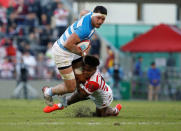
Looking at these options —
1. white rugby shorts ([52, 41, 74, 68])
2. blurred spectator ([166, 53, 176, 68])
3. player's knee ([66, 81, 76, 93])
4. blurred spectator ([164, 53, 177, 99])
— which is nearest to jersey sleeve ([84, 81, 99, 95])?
player's knee ([66, 81, 76, 93])

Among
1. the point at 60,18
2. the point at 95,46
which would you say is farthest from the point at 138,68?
the point at 60,18

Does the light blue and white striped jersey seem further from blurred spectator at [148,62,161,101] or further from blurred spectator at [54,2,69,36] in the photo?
blurred spectator at [148,62,161,101]

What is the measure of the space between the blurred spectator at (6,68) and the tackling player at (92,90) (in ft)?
46.2

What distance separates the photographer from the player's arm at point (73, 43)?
9.55m

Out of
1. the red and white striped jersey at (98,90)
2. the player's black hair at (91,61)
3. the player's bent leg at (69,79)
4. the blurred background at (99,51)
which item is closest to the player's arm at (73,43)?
the player's black hair at (91,61)

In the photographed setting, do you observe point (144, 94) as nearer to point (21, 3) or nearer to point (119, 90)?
point (119, 90)

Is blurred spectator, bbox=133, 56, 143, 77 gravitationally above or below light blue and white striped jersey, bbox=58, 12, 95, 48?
below

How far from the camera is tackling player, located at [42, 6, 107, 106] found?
31.4 feet

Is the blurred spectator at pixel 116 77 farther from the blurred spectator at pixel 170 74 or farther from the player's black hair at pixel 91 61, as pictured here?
the player's black hair at pixel 91 61

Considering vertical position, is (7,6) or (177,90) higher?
(7,6)

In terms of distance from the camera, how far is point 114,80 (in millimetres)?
25031

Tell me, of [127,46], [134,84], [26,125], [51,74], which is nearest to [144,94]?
[134,84]

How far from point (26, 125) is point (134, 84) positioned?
60.4 ft

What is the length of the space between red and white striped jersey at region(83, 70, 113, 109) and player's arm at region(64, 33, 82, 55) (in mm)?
605
